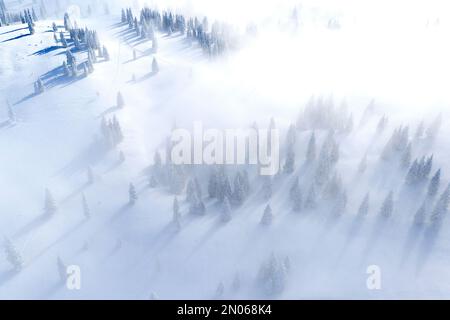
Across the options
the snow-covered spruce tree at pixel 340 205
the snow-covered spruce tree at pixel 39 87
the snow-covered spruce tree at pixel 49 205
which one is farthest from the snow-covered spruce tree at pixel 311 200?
the snow-covered spruce tree at pixel 39 87

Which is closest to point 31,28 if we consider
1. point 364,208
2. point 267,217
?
point 267,217

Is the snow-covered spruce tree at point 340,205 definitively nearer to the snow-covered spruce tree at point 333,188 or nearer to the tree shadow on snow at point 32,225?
the snow-covered spruce tree at point 333,188

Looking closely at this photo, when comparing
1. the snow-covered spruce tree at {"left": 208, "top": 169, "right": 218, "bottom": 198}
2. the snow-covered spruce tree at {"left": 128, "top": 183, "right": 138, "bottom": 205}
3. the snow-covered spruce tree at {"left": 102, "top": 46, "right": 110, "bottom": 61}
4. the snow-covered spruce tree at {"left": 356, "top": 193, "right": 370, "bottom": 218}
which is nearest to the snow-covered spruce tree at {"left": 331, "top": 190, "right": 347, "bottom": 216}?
the snow-covered spruce tree at {"left": 356, "top": 193, "right": 370, "bottom": 218}

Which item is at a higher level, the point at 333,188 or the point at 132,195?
the point at 132,195

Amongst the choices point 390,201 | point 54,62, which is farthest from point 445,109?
point 54,62

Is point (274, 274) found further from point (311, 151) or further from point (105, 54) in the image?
point (105, 54)

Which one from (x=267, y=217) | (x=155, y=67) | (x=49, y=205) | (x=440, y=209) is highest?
(x=155, y=67)

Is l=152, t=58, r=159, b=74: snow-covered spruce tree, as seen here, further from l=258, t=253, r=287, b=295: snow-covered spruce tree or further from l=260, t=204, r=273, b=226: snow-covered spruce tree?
l=258, t=253, r=287, b=295: snow-covered spruce tree

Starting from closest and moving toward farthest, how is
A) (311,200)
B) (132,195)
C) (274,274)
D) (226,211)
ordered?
(274,274) → (226,211) → (311,200) → (132,195)
